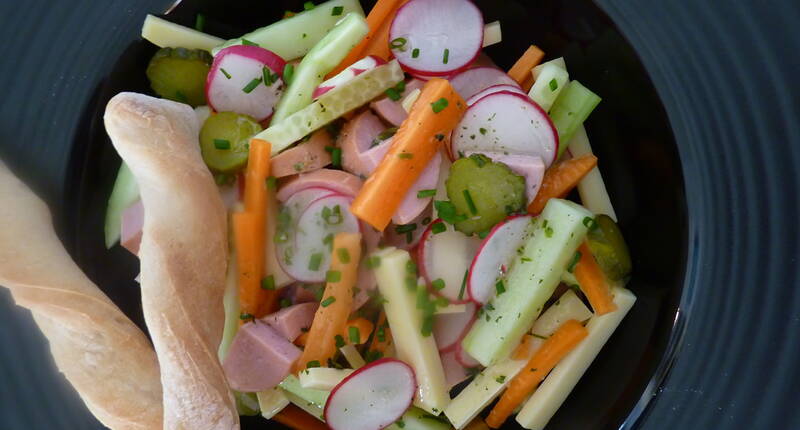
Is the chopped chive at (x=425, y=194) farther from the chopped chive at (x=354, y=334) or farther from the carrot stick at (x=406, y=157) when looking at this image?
the chopped chive at (x=354, y=334)

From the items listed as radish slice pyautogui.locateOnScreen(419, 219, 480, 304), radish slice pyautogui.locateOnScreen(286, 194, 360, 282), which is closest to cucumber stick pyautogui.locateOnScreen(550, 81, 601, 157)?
radish slice pyautogui.locateOnScreen(419, 219, 480, 304)

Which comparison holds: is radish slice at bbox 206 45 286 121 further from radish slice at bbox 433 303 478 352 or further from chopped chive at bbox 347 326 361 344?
radish slice at bbox 433 303 478 352

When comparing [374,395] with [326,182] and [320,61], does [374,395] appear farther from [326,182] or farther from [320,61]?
[320,61]

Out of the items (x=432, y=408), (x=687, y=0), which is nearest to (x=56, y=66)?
(x=432, y=408)

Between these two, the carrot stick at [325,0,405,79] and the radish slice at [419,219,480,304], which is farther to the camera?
the carrot stick at [325,0,405,79]

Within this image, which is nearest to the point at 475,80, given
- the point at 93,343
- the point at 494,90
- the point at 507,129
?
the point at 494,90
